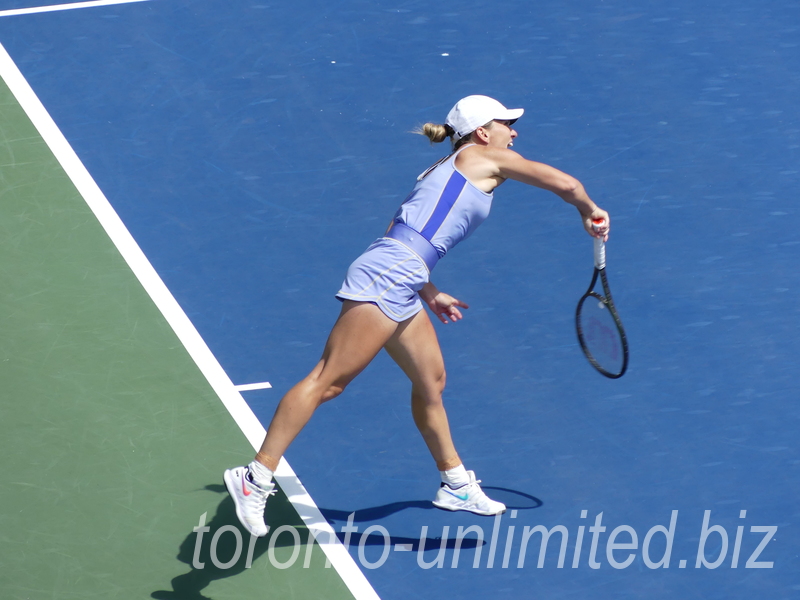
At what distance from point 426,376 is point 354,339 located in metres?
0.49

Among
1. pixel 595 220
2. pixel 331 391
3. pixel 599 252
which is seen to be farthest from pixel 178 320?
pixel 595 220

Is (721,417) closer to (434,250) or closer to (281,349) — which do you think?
(434,250)

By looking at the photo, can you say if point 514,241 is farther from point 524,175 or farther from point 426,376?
point 524,175

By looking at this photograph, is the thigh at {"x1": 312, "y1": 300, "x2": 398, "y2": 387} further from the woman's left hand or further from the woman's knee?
the woman's left hand

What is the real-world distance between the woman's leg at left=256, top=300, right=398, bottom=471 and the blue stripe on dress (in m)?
0.47

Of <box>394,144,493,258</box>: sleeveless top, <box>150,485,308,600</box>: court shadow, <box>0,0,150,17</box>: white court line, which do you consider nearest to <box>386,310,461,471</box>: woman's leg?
<box>394,144,493,258</box>: sleeveless top

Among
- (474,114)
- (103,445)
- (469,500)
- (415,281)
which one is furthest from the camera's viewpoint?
(103,445)

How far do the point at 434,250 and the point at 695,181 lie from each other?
3489 millimetres

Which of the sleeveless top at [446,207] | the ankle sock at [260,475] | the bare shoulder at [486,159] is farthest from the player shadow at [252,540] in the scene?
the bare shoulder at [486,159]

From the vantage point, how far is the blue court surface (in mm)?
5723

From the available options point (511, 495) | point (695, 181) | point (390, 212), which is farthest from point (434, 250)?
point (695, 181)

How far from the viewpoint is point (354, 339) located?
17.4ft

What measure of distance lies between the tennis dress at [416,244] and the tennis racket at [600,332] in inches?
30.6

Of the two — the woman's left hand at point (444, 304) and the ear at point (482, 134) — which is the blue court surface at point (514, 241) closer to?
the woman's left hand at point (444, 304)
